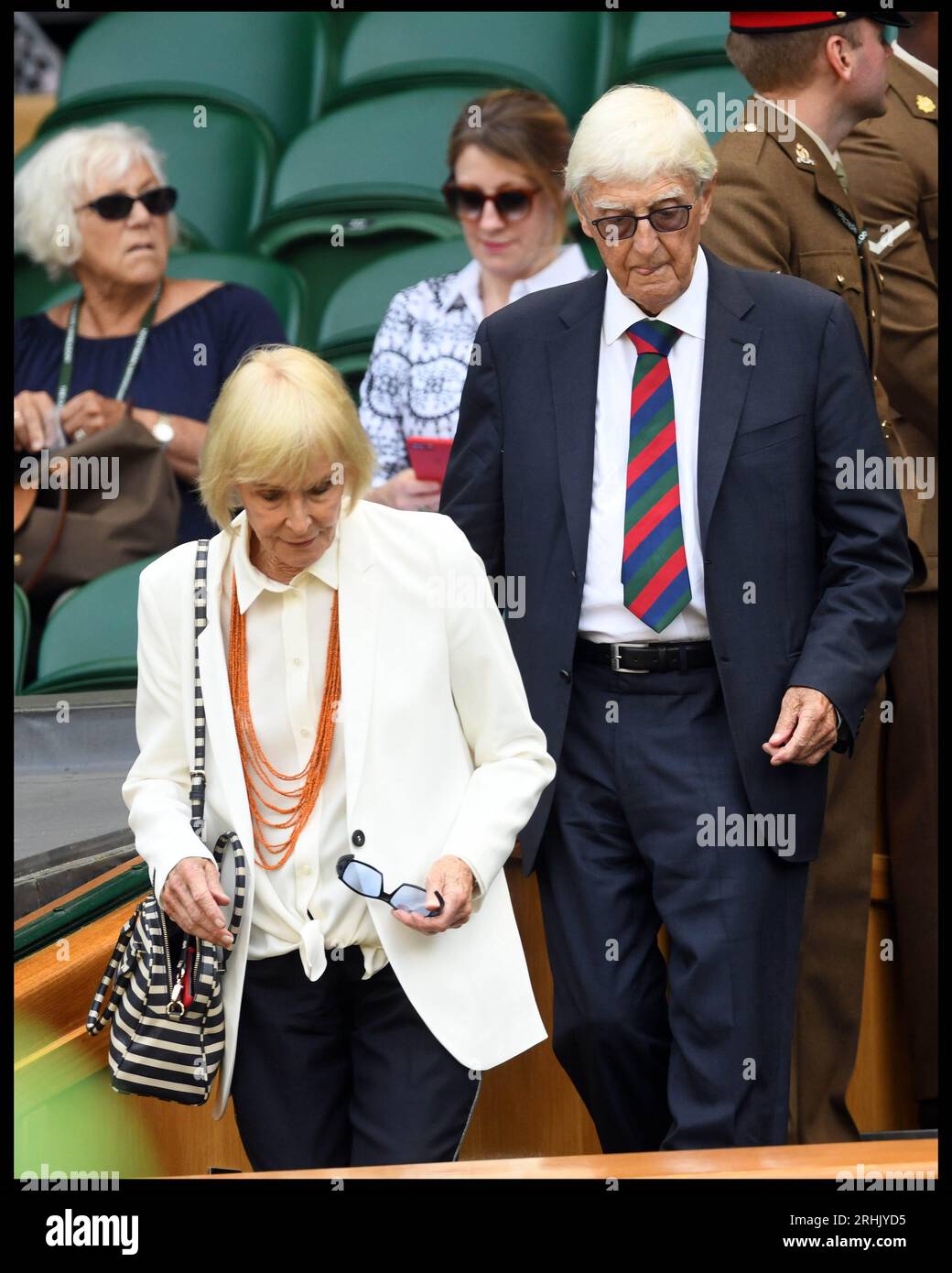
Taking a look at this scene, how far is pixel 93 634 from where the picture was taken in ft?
15.5

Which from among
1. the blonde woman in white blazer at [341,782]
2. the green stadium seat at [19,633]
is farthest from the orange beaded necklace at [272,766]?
the green stadium seat at [19,633]

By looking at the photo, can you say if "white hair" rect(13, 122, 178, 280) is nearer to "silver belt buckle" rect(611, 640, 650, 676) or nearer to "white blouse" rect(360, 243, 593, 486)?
"white blouse" rect(360, 243, 593, 486)

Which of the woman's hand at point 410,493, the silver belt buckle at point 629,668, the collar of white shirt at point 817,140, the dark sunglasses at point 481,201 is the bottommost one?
the silver belt buckle at point 629,668

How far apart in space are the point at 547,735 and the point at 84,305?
267 cm

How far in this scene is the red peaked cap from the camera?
3457 millimetres

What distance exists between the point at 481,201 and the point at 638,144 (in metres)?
2.00

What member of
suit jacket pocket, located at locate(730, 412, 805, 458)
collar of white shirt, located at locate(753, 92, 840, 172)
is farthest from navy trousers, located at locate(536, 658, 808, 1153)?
collar of white shirt, located at locate(753, 92, 840, 172)

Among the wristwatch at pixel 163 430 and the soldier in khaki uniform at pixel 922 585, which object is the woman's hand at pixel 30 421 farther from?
the soldier in khaki uniform at pixel 922 585

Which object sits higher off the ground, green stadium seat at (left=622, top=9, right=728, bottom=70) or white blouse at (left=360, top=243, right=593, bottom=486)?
green stadium seat at (left=622, top=9, right=728, bottom=70)

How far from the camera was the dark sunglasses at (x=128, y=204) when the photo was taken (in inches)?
201

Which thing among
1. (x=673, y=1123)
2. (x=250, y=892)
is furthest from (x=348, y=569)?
(x=673, y=1123)

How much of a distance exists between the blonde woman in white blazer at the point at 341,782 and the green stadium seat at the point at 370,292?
7.84 ft

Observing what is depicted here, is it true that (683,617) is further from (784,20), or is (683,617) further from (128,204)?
(128,204)

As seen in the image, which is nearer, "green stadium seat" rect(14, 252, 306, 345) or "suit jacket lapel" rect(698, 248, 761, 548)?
"suit jacket lapel" rect(698, 248, 761, 548)
